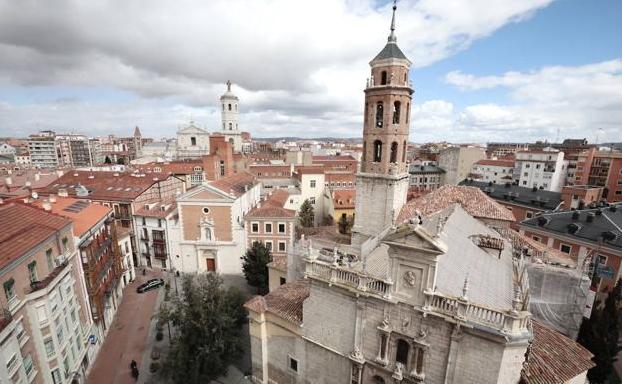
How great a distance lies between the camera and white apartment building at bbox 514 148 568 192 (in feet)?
227

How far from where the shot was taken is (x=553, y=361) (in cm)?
1374

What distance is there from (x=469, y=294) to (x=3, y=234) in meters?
25.6

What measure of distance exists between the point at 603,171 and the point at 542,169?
37.0 feet

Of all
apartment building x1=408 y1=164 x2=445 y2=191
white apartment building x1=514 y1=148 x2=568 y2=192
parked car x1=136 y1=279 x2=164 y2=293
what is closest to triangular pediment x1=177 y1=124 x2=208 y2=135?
apartment building x1=408 y1=164 x2=445 y2=191

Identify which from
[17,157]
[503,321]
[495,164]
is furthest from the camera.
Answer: [17,157]

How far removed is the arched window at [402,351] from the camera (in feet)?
47.3

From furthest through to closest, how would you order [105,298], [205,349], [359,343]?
[105,298] → [205,349] → [359,343]

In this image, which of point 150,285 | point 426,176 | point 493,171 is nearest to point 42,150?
point 150,285

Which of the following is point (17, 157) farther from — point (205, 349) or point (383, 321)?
point (383, 321)

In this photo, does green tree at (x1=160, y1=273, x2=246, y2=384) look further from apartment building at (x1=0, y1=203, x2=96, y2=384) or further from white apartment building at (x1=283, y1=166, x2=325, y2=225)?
white apartment building at (x1=283, y1=166, x2=325, y2=225)

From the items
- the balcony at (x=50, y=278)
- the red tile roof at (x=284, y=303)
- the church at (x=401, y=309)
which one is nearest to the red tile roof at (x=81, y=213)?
the balcony at (x=50, y=278)

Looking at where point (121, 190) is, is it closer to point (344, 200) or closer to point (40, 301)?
point (40, 301)

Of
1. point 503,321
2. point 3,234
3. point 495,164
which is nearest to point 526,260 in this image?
point 503,321

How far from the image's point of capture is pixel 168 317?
20234 mm
